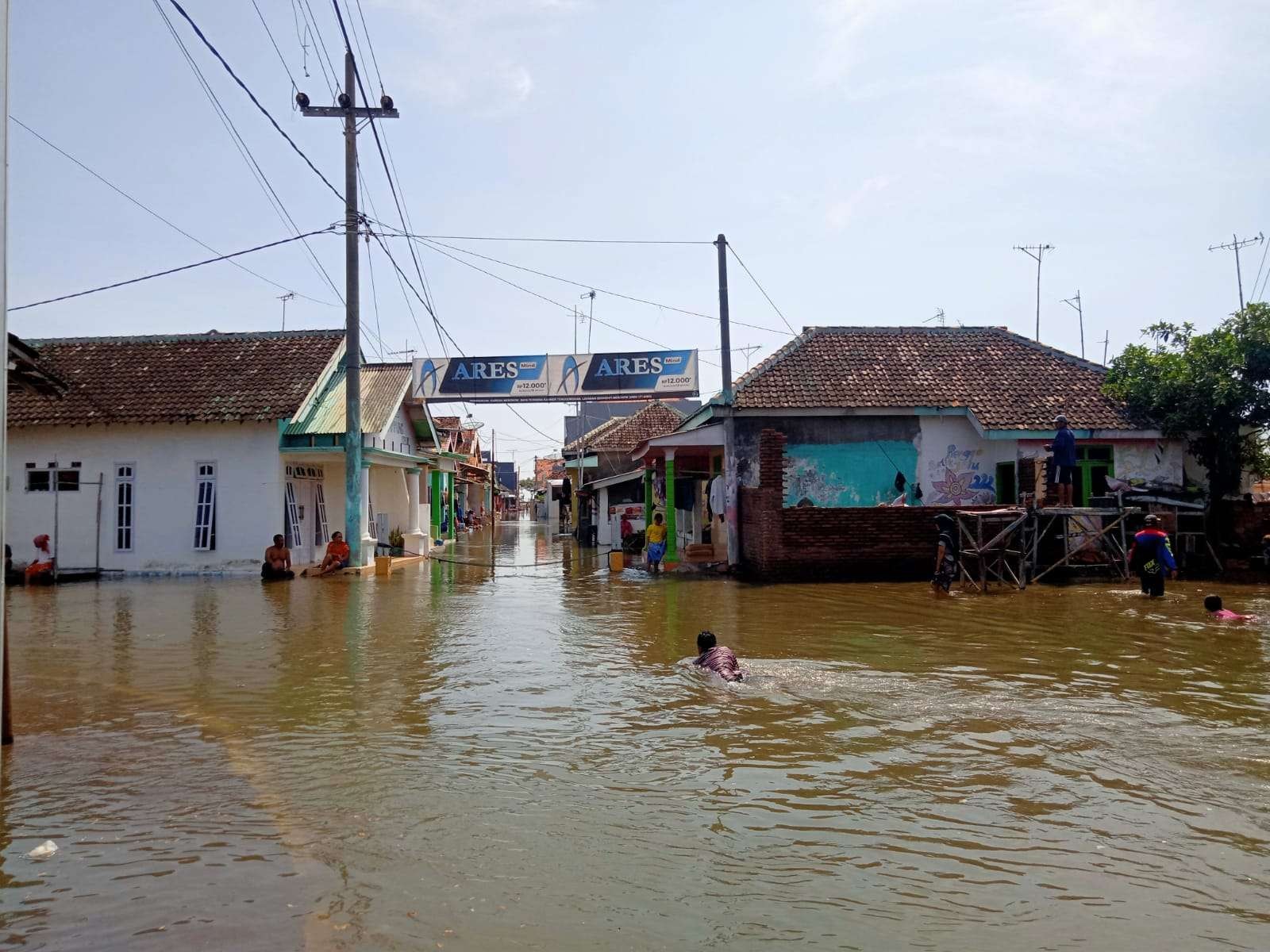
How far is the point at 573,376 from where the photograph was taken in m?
26.4

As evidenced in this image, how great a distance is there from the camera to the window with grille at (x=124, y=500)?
22906 mm

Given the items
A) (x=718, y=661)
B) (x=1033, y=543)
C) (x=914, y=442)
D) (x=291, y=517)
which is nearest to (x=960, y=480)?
(x=914, y=442)

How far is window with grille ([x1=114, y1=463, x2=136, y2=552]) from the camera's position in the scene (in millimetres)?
22906

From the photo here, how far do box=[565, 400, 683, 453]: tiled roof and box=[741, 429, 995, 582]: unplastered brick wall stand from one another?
1914 cm

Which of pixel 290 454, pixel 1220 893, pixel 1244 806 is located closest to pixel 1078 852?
pixel 1220 893

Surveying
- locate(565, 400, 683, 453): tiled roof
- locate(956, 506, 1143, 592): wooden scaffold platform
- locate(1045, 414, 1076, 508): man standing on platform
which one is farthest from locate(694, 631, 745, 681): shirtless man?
locate(565, 400, 683, 453): tiled roof

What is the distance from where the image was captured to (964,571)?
17.8 meters

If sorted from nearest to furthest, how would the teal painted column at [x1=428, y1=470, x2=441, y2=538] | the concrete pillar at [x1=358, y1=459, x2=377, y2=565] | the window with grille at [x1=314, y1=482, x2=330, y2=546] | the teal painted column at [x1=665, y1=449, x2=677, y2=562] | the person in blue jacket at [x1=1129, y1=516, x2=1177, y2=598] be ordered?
1. the person in blue jacket at [x1=1129, y1=516, x2=1177, y2=598]
2. the teal painted column at [x1=665, y1=449, x2=677, y2=562]
3. the concrete pillar at [x1=358, y1=459, x2=377, y2=565]
4. the window with grille at [x1=314, y1=482, x2=330, y2=546]
5. the teal painted column at [x1=428, y1=470, x2=441, y2=538]

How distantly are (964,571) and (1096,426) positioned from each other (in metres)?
5.50

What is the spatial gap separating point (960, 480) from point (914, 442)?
1.37 m

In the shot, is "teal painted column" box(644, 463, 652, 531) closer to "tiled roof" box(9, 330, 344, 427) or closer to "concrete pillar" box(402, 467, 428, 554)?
"concrete pillar" box(402, 467, 428, 554)

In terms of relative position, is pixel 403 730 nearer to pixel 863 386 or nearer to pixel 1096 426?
pixel 863 386

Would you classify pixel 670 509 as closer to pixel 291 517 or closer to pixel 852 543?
pixel 852 543

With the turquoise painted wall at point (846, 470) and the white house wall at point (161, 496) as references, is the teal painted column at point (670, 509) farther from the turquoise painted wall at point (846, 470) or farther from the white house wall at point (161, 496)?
the white house wall at point (161, 496)
